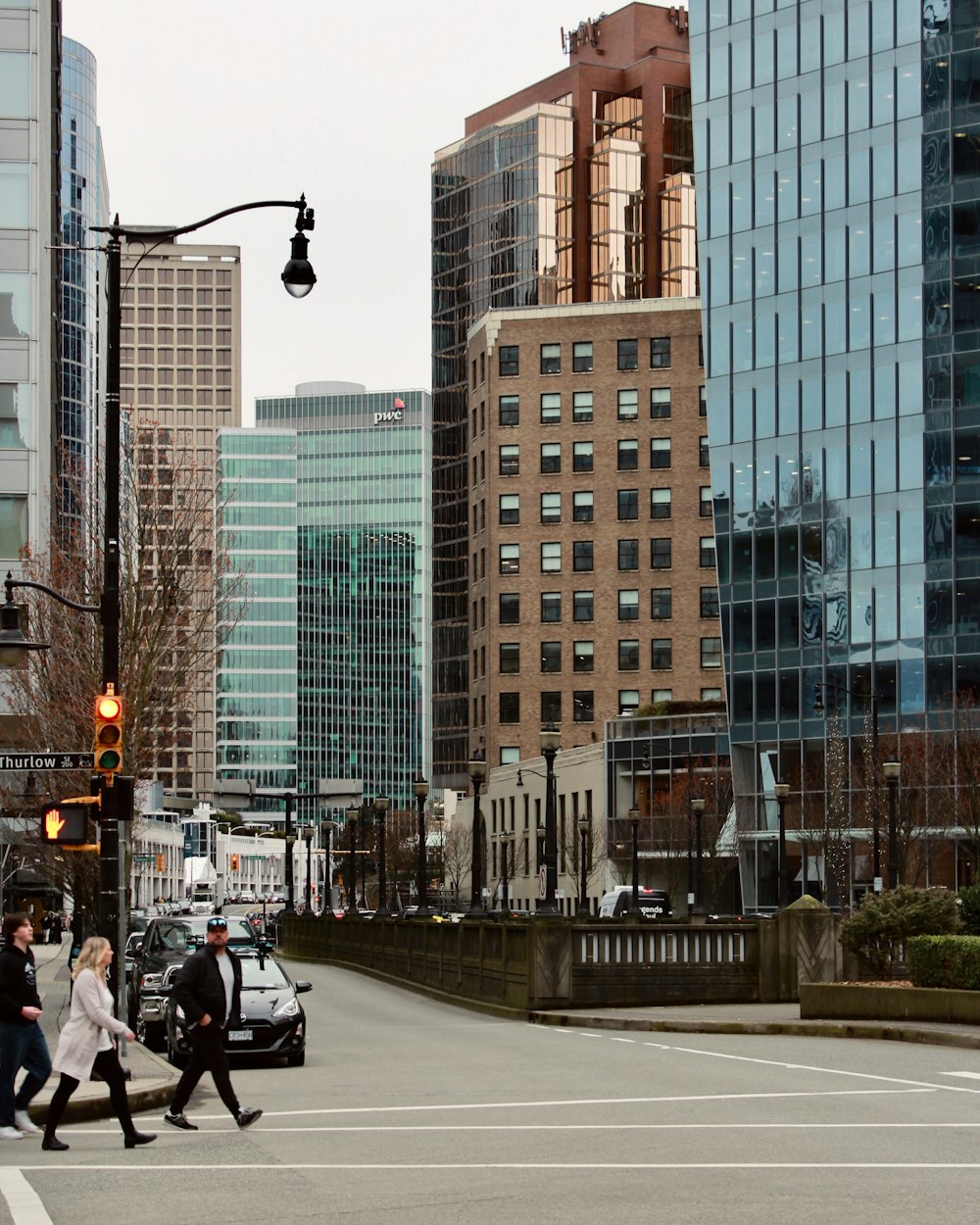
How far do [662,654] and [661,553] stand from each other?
6293mm

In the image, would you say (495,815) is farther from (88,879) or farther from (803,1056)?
(803,1056)

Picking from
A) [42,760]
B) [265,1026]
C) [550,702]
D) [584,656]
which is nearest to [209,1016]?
[42,760]

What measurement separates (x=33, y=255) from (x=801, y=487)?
4171 cm

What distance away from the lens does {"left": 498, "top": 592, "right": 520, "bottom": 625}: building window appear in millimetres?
124438

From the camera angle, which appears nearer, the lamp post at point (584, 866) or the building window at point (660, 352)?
the lamp post at point (584, 866)

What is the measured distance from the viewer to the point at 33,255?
165 ft

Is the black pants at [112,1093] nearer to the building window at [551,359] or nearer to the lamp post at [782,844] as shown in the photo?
the lamp post at [782,844]

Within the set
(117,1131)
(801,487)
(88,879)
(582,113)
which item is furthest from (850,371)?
(582,113)

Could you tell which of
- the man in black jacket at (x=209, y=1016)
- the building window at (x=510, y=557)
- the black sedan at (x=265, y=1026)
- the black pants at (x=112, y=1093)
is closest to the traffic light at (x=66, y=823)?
the black sedan at (x=265, y=1026)

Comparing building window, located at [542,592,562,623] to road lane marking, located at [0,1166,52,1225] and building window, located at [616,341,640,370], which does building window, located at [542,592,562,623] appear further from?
road lane marking, located at [0,1166,52,1225]

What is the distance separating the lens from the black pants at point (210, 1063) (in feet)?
55.6

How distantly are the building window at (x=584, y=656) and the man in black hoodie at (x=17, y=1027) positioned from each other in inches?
4152

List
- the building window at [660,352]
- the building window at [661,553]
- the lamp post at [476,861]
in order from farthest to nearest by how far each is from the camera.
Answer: the building window at [660,352] → the building window at [661,553] → the lamp post at [476,861]

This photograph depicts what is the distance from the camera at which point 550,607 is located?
12425cm
